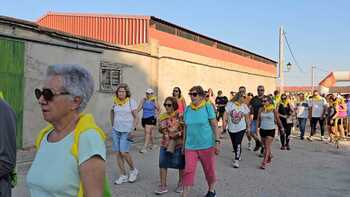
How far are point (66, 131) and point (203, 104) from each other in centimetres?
427

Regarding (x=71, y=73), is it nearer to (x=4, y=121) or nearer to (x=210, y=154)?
(x=4, y=121)

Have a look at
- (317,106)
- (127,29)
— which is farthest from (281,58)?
(127,29)

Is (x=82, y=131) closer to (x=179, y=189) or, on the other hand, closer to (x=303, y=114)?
(x=179, y=189)

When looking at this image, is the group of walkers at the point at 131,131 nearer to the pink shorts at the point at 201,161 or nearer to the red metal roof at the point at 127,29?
the pink shorts at the point at 201,161

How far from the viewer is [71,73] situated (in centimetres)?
224

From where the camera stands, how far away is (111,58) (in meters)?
14.6

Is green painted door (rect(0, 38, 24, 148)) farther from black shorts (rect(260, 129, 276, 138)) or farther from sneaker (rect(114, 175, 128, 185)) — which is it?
black shorts (rect(260, 129, 276, 138))

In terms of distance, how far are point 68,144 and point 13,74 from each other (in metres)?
9.11

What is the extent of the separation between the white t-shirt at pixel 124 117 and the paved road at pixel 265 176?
0.99m

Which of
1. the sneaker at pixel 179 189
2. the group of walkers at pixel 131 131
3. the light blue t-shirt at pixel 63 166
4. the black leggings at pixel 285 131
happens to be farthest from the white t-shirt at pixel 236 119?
the light blue t-shirt at pixel 63 166

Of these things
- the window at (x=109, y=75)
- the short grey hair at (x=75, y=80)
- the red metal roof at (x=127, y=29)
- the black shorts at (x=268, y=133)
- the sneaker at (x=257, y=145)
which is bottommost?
the sneaker at (x=257, y=145)

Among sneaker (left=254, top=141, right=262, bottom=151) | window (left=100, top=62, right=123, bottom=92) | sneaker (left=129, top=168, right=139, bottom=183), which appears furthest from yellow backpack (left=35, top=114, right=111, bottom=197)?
window (left=100, top=62, right=123, bottom=92)

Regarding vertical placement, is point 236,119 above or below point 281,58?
below

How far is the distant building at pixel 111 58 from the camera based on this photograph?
34.9ft
